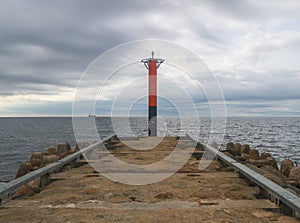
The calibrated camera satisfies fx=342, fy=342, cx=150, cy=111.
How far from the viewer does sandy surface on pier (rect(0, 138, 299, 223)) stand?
409 centimetres

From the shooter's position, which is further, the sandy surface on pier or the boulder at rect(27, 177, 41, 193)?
the boulder at rect(27, 177, 41, 193)

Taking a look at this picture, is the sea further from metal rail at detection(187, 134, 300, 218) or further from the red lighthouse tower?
metal rail at detection(187, 134, 300, 218)

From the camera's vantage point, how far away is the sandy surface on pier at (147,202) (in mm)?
4094

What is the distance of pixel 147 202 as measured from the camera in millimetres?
4785

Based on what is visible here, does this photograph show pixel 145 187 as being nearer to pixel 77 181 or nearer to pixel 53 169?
pixel 77 181

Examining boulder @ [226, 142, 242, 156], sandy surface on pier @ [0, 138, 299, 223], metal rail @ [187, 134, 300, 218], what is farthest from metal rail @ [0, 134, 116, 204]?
boulder @ [226, 142, 242, 156]

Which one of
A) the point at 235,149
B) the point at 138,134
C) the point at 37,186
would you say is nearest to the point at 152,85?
the point at 235,149

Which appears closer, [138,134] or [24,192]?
[24,192]

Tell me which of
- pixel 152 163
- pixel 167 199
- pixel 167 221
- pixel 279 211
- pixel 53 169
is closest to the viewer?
pixel 167 221

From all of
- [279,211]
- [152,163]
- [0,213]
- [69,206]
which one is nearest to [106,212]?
[69,206]

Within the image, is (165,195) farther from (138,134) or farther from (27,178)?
(138,134)

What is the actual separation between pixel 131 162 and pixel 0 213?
14.5ft

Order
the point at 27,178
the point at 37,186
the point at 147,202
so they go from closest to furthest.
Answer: the point at 147,202, the point at 27,178, the point at 37,186

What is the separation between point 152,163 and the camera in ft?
27.1
